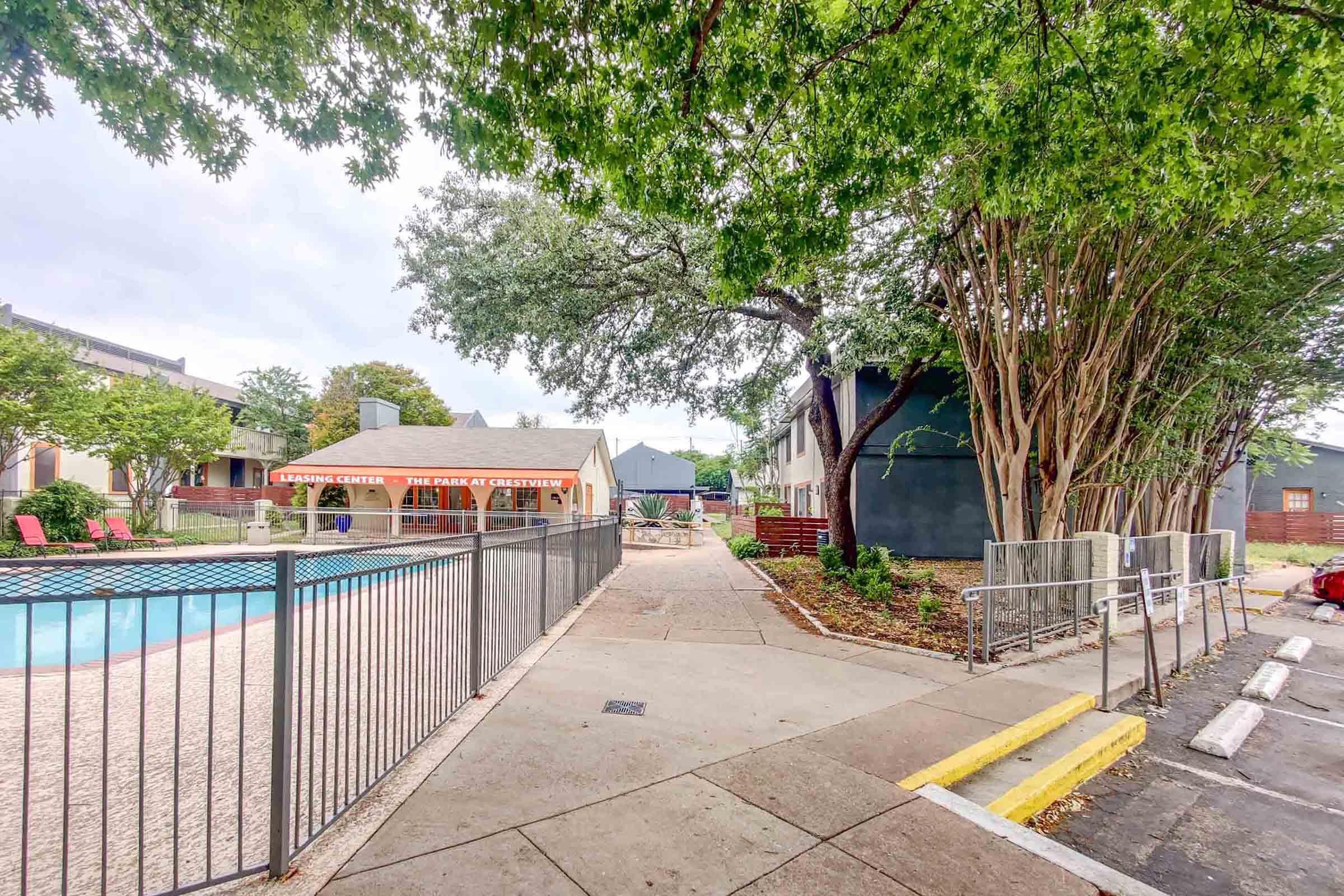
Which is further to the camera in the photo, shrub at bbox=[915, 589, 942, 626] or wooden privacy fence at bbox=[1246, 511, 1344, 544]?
wooden privacy fence at bbox=[1246, 511, 1344, 544]

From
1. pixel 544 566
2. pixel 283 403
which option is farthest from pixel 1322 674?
pixel 283 403

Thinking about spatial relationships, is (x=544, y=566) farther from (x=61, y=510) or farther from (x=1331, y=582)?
(x=61, y=510)

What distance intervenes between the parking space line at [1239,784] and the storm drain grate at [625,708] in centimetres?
398

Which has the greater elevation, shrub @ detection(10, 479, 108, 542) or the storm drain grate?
shrub @ detection(10, 479, 108, 542)

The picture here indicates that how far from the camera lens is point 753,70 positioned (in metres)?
4.93

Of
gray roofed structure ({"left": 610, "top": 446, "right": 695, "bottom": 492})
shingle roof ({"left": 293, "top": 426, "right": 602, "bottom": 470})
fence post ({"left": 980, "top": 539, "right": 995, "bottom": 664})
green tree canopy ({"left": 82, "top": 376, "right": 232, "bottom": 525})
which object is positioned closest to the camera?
fence post ({"left": 980, "top": 539, "right": 995, "bottom": 664})

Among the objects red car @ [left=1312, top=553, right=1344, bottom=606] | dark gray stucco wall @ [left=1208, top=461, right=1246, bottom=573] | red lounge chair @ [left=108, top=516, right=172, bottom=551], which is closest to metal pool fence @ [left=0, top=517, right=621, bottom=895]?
red lounge chair @ [left=108, top=516, right=172, bottom=551]

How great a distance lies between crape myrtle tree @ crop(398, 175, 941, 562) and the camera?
31.4ft

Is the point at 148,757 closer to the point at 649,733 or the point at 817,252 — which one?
the point at 649,733

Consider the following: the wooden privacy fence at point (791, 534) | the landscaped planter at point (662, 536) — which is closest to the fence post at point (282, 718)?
the wooden privacy fence at point (791, 534)

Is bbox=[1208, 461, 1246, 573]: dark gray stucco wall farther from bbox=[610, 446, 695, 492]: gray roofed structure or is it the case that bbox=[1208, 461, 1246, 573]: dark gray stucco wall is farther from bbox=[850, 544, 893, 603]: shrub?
bbox=[610, 446, 695, 492]: gray roofed structure

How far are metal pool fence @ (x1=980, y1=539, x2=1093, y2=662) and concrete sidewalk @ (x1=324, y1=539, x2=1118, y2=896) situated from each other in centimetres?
75

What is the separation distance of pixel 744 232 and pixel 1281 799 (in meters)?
6.15

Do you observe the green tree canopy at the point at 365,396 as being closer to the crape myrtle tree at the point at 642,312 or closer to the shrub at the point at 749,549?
the crape myrtle tree at the point at 642,312
